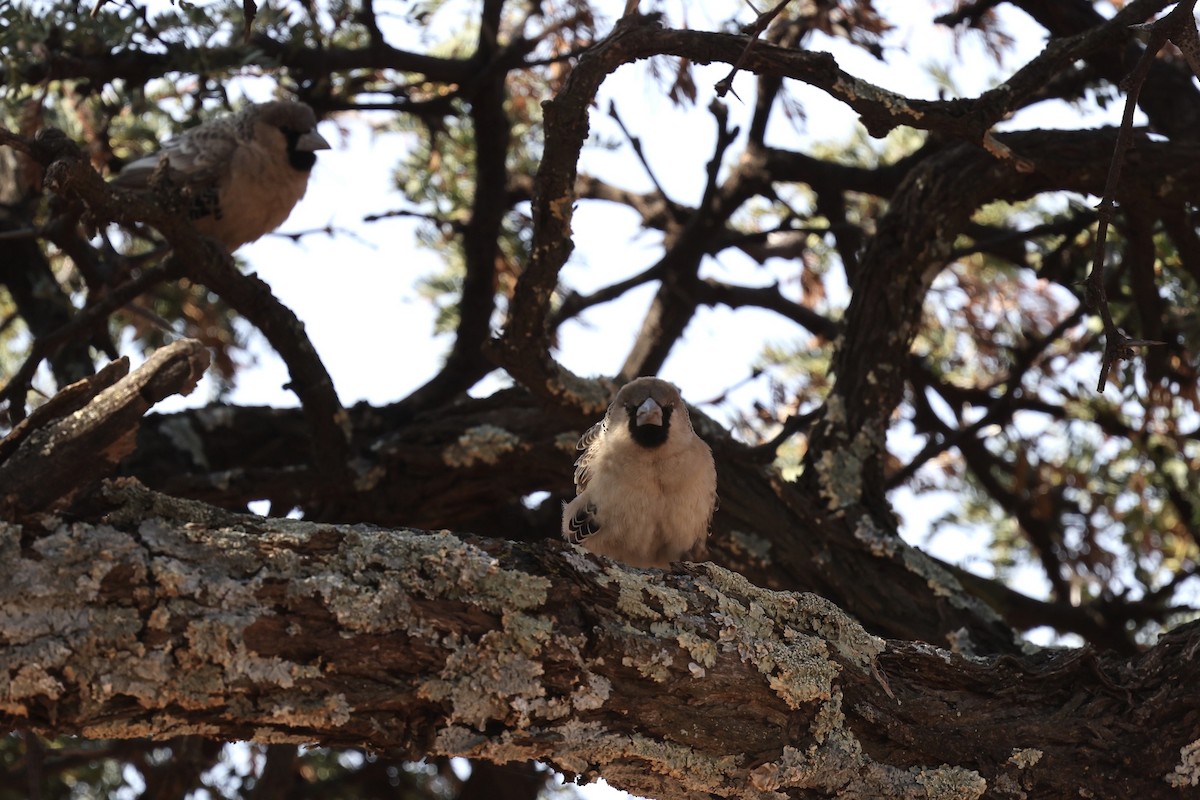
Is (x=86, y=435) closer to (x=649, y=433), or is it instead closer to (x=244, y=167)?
(x=649, y=433)

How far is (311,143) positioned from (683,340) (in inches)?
75.0

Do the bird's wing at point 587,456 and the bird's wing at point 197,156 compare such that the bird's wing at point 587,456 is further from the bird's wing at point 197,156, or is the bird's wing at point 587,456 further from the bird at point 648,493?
the bird's wing at point 197,156

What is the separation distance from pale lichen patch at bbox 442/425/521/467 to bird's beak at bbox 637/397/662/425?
2.73 feet

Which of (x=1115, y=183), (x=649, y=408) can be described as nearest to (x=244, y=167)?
(x=649, y=408)

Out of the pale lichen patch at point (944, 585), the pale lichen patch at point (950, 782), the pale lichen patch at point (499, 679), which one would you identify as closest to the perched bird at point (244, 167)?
the pale lichen patch at point (944, 585)

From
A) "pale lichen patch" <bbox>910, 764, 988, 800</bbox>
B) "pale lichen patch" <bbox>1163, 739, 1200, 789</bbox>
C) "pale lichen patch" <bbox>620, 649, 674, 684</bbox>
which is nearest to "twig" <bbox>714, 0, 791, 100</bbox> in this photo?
"pale lichen patch" <bbox>620, 649, 674, 684</bbox>

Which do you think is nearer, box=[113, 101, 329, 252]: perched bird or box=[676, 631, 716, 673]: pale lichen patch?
box=[676, 631, 716, 673]: pale lichen patch

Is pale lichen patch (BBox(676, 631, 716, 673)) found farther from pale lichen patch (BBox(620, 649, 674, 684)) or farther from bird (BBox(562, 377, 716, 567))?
bird (BBox(562, 377, 716, 567))

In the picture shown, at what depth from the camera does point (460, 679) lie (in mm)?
2338

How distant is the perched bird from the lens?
5.54m

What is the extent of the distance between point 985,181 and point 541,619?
2935 millimetres

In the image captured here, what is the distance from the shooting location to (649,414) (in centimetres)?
400

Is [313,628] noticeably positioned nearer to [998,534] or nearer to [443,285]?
[443,285]

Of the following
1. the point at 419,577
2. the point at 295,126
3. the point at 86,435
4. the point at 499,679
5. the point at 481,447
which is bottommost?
the point at 499,679
